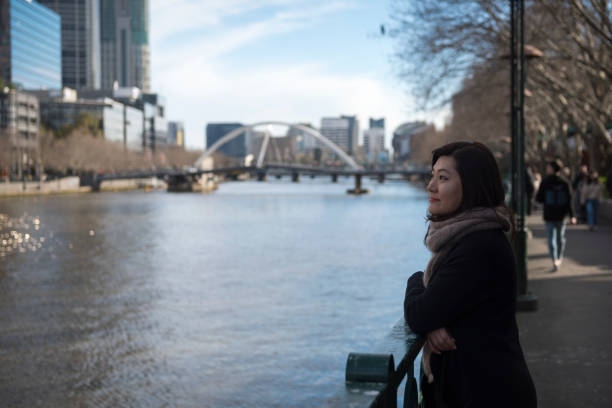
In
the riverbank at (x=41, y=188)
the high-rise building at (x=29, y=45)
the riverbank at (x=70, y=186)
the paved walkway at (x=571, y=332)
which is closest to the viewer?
the paved walkway at (x=571, y=332)

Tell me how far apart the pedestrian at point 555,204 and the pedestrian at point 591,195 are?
799cm

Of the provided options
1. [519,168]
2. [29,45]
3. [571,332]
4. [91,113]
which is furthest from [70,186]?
[571,332]

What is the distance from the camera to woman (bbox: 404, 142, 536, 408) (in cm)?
268

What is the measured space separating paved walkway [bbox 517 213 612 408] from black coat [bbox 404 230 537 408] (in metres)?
3.73

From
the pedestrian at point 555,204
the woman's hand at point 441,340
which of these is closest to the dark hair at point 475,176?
the woman's hand at point 441,340

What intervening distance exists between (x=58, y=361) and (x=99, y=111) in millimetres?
130107

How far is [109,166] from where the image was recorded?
11669 centimetres

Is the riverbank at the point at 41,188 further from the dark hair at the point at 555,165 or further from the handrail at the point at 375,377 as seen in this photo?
the handrail at the point at 375,377

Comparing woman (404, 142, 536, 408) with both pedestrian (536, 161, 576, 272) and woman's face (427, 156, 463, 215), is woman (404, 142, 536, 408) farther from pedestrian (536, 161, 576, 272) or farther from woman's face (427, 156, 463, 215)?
pedestrian (536, 161, 576, 272)

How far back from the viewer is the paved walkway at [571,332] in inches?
259

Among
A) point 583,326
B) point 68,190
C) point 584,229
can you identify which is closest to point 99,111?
point 68,190

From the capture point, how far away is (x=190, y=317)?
16.2 m

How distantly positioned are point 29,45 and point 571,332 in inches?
5423

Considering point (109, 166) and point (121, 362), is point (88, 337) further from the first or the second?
point (109, 166)
